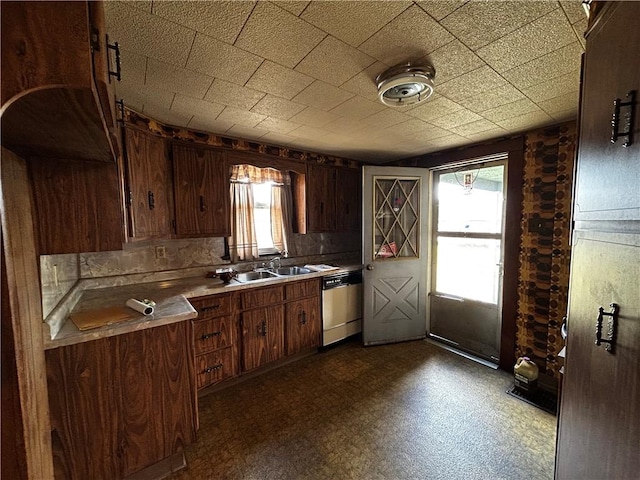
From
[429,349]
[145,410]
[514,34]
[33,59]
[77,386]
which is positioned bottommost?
[429,349]

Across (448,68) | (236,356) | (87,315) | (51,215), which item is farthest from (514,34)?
(236,356)

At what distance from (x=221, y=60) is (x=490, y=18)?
1.20 metres

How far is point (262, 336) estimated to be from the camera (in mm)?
2502

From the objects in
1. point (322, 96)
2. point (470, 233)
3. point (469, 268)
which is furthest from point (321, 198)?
point (469, 268)

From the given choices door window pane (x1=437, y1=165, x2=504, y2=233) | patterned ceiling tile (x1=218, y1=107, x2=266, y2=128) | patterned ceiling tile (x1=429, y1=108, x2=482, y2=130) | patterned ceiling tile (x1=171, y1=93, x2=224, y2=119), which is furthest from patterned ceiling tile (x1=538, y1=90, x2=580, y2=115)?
patterned ceiling tile (x1=171, y1=93, x2=224, y2=119)

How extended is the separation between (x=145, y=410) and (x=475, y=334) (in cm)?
314

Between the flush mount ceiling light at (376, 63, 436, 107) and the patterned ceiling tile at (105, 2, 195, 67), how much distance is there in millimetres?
953

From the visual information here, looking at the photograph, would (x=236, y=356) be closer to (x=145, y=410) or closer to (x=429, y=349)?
(x=145, y=410)

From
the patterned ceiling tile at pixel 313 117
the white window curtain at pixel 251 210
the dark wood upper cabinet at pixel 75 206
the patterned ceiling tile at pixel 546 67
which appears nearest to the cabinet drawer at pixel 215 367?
the white window curtain at pixel 251 210

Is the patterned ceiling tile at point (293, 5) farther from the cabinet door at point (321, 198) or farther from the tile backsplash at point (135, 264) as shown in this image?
the cabinet door at point (321, 198)

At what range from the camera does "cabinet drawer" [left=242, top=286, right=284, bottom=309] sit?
2396 millimetres

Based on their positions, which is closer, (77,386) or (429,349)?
(77,386)

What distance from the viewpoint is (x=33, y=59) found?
56 cm

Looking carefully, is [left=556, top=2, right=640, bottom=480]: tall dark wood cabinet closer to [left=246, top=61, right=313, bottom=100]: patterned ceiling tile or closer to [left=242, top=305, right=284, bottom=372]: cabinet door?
[left=246, top=61, right=313, bottom=100]: patterned ceiling tile
